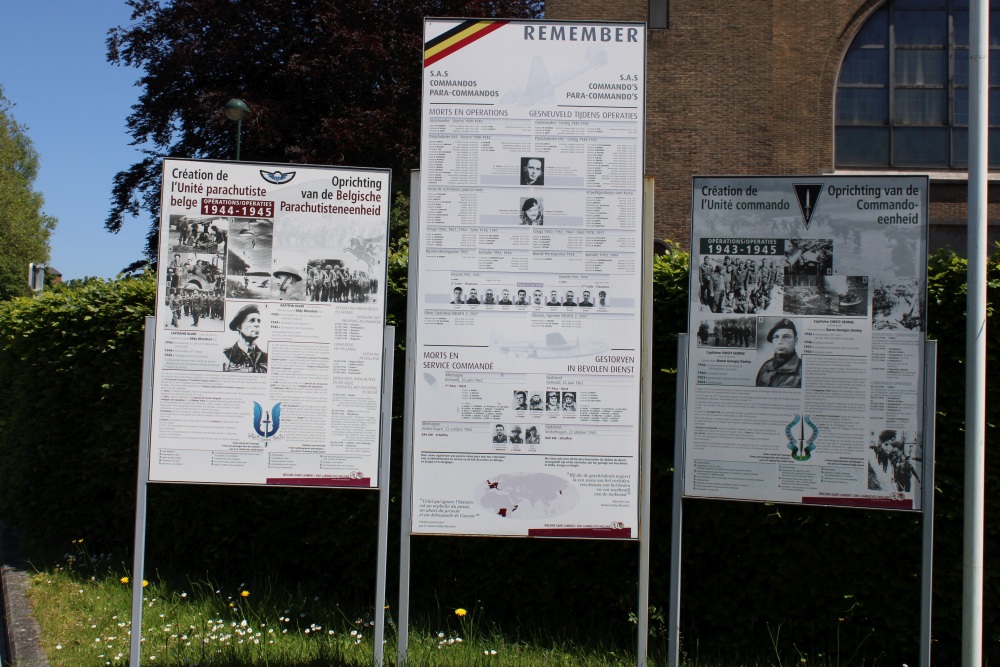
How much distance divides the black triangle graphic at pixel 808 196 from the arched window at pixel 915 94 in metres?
19.7

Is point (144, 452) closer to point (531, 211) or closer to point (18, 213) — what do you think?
point (531, 211)

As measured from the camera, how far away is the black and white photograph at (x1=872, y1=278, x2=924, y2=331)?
13.0ft

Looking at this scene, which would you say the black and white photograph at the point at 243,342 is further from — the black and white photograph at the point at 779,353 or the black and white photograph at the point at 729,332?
the black and white photograph at the point at 779,353

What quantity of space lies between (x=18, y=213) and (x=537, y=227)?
4623cm

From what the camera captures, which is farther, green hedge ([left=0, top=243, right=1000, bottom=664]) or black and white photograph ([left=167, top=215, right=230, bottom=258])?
green hedge ([left=0, top=243, right=1000, bottom=664])

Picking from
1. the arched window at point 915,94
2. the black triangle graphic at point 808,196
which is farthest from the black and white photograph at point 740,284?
the arched window at point 915,94

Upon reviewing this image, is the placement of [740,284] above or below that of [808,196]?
below

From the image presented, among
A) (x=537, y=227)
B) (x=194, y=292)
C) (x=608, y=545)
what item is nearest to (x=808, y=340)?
(x=537, y=227)

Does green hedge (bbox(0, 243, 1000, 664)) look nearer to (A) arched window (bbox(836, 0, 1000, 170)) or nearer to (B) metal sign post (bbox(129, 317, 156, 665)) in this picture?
(B) metal sign post (bbox(129, 317, 156, 665))

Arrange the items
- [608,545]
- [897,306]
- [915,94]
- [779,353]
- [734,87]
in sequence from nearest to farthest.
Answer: [897,306], [779,353], [608,545], [915,94], [734,87]

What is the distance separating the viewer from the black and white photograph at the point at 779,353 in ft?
13.4

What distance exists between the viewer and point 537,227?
13.5ft

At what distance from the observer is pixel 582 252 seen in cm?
414

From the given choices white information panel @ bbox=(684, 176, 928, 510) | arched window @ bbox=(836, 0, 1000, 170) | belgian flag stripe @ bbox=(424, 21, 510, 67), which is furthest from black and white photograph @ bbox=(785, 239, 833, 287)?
arched window @ bbox=(836, 0, 1000, 170)
